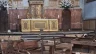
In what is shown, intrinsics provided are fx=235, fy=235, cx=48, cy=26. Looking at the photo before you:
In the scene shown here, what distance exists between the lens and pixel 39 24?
14.5m

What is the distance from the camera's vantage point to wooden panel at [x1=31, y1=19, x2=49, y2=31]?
47.5ft

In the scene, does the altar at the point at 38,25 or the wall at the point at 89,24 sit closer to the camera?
the altar at the point at 38,25

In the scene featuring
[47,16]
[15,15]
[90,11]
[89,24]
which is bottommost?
[89,24]

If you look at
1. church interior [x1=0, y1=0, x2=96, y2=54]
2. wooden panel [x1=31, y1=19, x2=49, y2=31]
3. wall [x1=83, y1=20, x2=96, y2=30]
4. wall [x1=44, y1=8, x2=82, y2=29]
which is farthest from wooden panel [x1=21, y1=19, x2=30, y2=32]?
wall [x1=83, y1=20, x2=96, y2=30]

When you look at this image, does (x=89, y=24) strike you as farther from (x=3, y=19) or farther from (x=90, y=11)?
(x=3, y=19)

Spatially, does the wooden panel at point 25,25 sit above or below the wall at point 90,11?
below

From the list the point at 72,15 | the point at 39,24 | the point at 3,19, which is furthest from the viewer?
the point at 72,15

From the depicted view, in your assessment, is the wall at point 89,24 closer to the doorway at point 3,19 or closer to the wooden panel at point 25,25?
the wooden panel at point 25,25

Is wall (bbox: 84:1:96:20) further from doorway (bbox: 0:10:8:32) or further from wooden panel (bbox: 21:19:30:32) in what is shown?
doorway (bbox: 0:10:8:32)

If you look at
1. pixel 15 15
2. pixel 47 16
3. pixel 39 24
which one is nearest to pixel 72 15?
pixel 47 16

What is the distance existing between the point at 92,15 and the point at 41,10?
134 inches

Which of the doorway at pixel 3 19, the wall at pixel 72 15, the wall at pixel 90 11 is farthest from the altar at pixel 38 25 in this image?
the wall at pixel 90 11

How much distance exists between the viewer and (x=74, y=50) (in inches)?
185

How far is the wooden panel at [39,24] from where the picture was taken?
570 inches
